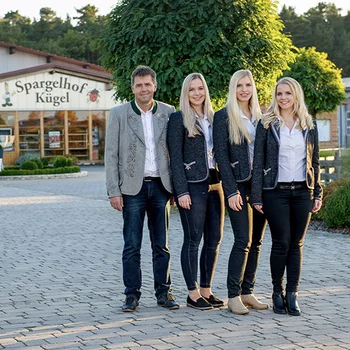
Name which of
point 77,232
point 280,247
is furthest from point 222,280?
point 77,232

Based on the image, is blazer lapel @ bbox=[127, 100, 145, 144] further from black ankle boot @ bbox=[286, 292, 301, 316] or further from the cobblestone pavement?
black ankle boot @ bbox=[286, 292, 301, 316]

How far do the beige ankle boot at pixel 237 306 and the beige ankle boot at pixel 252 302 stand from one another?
0.58ft

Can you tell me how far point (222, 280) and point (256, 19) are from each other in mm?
8349

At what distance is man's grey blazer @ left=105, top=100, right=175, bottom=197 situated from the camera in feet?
21.5

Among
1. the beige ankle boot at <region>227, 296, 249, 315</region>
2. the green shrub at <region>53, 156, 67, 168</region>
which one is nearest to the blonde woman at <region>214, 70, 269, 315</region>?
the beige ankle boot at <region>227, 296, 249, 315</region>

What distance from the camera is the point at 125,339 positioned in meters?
5.60

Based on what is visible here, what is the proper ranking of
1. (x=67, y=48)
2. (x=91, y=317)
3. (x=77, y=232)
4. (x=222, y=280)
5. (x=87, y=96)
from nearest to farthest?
1. (x=91, y=317)
2. (x=222, y=280)
3. (x=77, y=232)
4. (x=87, y=96)
5. (x=67, y=48)

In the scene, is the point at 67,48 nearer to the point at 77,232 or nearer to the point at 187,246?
the point at 77,232

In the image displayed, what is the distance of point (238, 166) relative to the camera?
6.35 metres

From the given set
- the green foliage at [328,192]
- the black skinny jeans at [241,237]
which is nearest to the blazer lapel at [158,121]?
the black skinny jeans at [241,237]

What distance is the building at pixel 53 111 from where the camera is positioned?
124 ft

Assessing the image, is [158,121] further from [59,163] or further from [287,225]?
[59,163]

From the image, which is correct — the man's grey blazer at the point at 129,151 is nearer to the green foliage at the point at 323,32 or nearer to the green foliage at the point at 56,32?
the green foliage at the point at 56,32

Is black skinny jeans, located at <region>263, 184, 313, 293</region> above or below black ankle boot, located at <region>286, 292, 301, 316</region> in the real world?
above
